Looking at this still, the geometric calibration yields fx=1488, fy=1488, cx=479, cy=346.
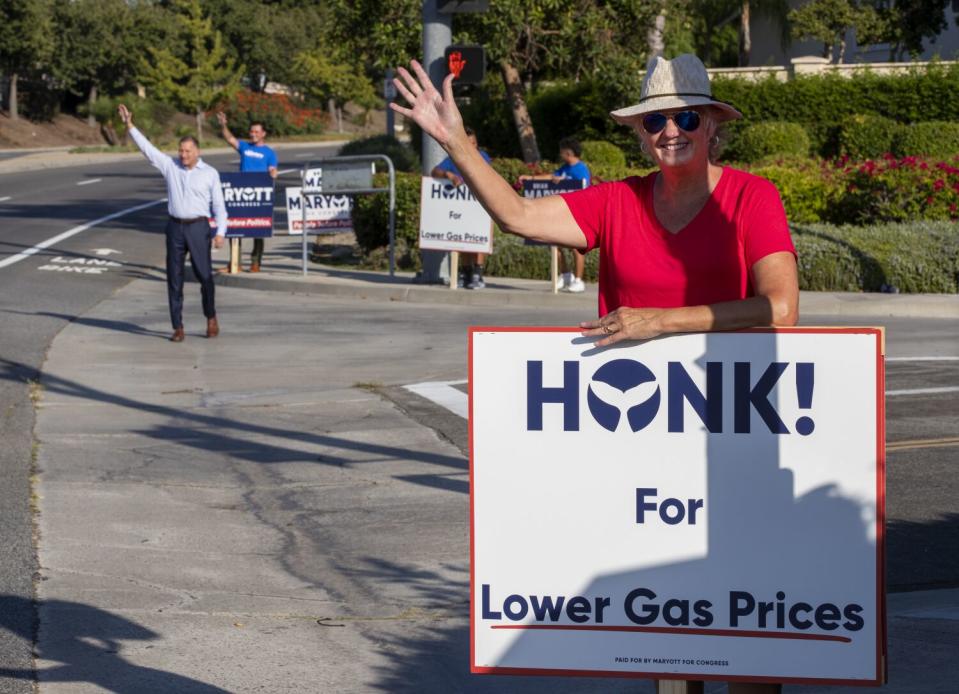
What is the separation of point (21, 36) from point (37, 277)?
5648 centimetres

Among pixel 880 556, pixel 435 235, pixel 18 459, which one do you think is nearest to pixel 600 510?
pixel 880 556

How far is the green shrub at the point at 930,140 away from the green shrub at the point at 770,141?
206cm

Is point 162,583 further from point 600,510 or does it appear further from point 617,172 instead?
point 617,172

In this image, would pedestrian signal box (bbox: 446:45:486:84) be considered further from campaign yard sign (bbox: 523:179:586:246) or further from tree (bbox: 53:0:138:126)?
tree (bbox: 53:0:138:126)

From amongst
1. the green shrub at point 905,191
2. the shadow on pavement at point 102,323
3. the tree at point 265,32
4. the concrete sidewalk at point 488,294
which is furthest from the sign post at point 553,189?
the tree at point 265,32

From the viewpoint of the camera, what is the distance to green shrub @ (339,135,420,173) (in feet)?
113

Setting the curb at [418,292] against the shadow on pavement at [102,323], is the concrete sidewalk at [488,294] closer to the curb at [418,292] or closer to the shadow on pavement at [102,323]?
the curb at [418,292]

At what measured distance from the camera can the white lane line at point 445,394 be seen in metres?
10.5

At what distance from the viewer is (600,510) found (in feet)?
11.7

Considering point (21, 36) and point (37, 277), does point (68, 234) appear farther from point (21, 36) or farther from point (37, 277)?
point (21, 36)

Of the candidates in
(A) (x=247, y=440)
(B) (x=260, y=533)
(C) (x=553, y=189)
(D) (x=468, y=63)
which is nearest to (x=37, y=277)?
(D) (x=468, y=63)

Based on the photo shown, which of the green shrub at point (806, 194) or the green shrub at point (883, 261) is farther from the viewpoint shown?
the green shrub at point (806, 194)

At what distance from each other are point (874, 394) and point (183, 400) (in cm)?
826

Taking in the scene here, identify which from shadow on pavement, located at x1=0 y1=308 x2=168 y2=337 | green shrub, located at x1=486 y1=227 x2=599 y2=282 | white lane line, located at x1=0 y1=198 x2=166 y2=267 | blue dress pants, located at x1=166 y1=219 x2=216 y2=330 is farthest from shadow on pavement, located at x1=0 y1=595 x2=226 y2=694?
white lane line, located at x1=0 y1=198 x2=166 y2=267
